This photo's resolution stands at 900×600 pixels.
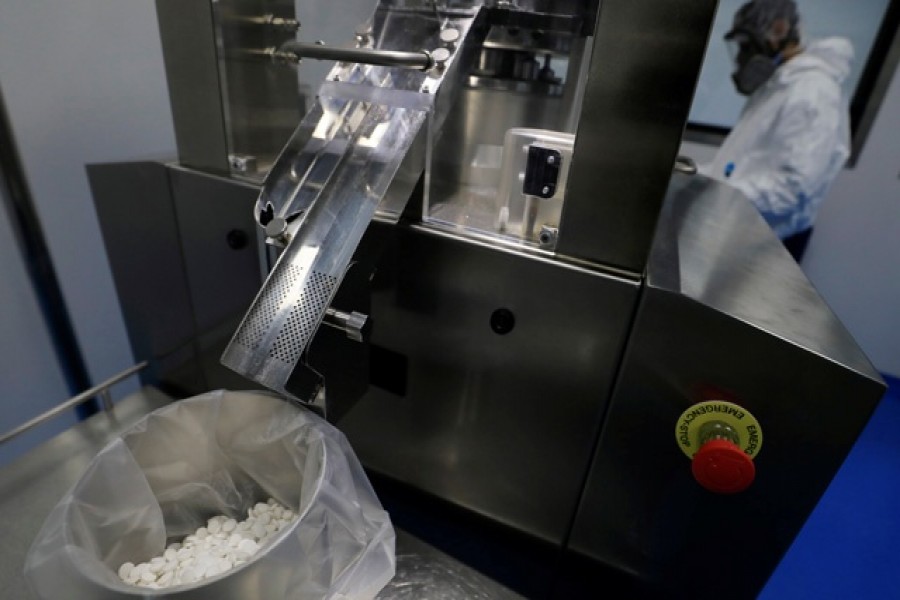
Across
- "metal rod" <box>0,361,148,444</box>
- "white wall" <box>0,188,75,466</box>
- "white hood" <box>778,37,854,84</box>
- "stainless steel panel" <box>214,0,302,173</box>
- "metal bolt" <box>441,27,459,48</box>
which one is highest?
"white hood" <box>778,37,854,84</box>

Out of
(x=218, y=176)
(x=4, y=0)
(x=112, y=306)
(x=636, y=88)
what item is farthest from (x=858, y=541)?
(x=4, y=0)

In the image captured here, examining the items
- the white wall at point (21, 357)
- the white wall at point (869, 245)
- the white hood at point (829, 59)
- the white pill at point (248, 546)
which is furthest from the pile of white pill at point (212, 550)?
the white wall at point (869, 245)

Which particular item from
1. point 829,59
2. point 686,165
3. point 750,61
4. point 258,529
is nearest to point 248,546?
point 258,529

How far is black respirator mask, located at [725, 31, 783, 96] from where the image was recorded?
1.77 m

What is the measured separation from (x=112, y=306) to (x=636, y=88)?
44.1 inches

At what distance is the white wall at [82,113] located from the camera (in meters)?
0.79

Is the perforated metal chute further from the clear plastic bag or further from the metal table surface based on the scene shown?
the metal table surface

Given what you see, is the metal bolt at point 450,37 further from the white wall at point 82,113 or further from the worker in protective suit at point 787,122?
the worker in protective suit at point 787,122

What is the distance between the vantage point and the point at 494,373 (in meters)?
0.48

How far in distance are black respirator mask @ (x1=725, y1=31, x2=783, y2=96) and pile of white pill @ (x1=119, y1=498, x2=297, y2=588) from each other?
2138 millimetres

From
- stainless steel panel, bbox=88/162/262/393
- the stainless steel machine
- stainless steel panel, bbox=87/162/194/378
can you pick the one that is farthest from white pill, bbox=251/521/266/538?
stainless steel panel, bbox=87/162/194/378

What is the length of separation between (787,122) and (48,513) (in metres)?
2.02

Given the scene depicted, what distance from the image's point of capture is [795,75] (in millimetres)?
1577

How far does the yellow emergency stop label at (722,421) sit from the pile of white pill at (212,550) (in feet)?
1.13
